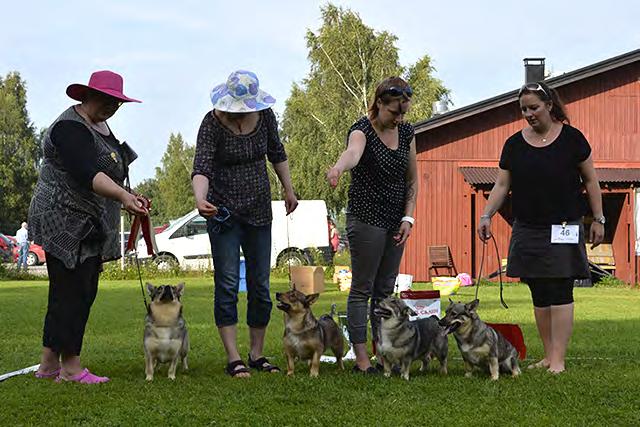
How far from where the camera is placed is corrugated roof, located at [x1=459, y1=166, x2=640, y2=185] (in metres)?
20.6

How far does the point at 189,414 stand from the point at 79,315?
4.46ft

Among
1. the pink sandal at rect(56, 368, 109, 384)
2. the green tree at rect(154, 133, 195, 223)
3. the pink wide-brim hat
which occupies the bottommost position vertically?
the pink sandal at rect(56, 368, 109, 384)

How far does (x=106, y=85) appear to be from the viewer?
5.52 m

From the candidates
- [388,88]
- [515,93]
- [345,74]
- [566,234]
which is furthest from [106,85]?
[345,74]

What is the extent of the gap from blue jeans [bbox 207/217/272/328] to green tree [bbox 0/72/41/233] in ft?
178

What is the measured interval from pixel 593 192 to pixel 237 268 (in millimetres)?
2350

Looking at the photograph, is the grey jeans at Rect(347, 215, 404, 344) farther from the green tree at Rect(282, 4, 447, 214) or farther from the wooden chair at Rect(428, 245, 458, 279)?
the green tree at Rect(282, 4, 447, 214)

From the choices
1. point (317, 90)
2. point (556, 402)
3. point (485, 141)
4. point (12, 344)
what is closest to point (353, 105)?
point (317, 90)

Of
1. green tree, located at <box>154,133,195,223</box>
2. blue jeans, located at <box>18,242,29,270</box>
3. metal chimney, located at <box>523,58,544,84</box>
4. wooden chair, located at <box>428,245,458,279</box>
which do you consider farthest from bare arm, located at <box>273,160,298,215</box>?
green tree, located at <box>154,133,195,223</box>

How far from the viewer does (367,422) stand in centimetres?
439

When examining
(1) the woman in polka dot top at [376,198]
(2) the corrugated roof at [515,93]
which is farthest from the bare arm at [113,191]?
(2) the corrugated roof at [515,93]

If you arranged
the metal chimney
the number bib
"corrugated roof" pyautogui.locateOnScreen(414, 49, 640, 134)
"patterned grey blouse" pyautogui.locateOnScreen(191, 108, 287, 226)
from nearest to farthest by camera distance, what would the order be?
"patterned grey blouse" pyautogui.locateOnScreen(191, 108, 287, 226), the number bib, "corrugated roof" pyautogui.locateOnScreen(414, 49, 640, 134), the metal chimney

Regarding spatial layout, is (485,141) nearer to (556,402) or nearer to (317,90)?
(556,402)

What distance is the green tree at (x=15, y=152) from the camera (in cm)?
5775
